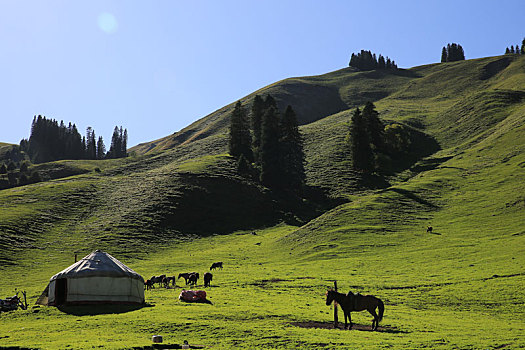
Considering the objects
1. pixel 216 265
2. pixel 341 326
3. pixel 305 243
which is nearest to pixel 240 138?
pixel 305 243

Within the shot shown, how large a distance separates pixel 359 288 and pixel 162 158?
12472 cm

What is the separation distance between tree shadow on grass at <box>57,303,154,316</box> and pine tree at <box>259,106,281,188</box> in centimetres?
7346

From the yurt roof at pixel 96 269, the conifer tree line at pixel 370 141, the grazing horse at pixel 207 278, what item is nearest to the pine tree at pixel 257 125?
the conifer tree line at pixel 370 141

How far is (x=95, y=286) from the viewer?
38062mm

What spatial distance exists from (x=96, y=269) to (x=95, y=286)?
127 centimetres

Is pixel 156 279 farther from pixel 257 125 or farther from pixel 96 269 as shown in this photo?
pixel 257 125

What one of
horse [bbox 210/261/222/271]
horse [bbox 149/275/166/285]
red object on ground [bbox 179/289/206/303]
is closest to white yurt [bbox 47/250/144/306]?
red object on ground [bbox 179/289/206/303]

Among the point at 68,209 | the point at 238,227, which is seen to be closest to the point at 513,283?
the point at 238,227

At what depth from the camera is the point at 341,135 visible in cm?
14662

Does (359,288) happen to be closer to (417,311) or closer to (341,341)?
(417,311)

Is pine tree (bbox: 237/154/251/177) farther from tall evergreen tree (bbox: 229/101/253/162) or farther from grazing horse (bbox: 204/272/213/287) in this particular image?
grazing horse (bbox: 204/272/213/287)

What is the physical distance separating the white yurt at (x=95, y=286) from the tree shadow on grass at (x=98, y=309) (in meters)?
0.58

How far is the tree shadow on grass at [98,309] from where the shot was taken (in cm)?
3479

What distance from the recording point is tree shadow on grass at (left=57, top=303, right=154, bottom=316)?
34791 mm
